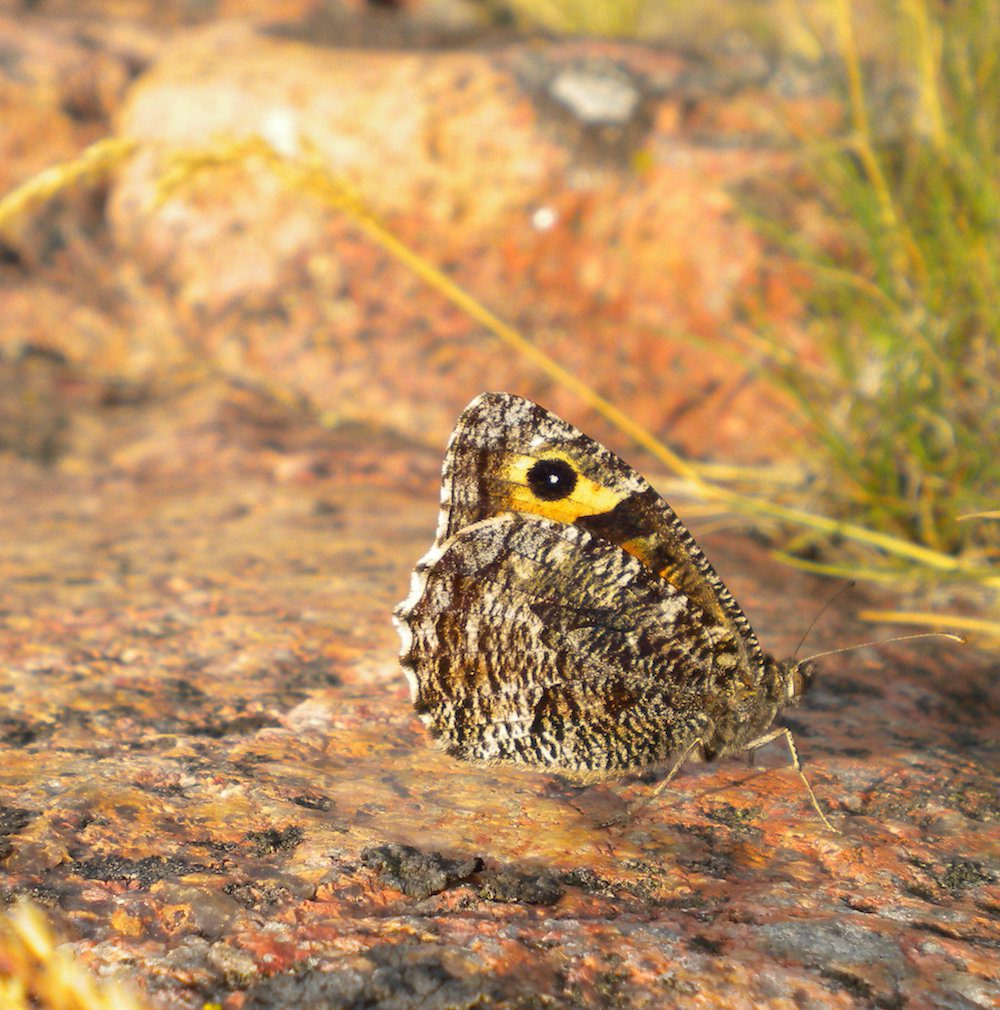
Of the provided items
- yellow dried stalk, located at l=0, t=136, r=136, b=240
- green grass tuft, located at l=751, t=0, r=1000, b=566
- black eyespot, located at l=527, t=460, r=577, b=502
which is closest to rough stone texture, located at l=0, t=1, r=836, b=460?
green grass tuft, located at l=751, t=0, r=1000, b=566

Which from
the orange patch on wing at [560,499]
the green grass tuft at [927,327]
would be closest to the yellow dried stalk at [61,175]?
the orange patch on wing at [560,499]

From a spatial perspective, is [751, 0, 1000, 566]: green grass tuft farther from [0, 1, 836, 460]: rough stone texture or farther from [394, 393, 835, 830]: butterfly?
[394, 393, 835, 830]: butterfly

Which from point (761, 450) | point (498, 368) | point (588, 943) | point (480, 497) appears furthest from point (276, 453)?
point (588, 943)

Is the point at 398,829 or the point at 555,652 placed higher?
the point at 555,652

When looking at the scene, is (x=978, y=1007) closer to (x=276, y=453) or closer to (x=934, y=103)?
(x=934, y=103)

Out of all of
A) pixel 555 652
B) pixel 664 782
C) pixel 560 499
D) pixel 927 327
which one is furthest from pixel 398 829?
pixel 927 327

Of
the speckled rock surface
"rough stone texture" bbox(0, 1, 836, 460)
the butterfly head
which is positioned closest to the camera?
the speckled rock surface

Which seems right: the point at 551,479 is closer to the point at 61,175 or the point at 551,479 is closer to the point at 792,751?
the point at 792,751
